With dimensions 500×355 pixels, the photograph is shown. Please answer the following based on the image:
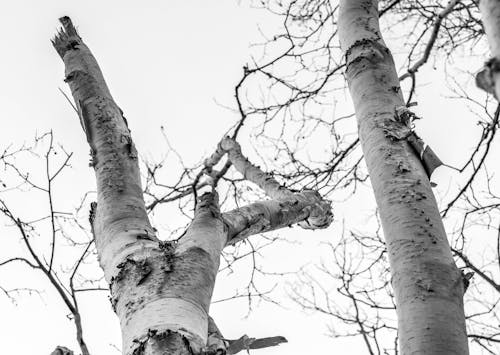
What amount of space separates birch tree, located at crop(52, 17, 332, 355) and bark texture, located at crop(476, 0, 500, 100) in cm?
86

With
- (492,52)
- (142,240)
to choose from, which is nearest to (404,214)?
(142,240)

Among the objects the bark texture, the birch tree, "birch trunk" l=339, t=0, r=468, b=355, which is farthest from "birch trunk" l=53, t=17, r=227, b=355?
the bark texture

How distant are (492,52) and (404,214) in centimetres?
104

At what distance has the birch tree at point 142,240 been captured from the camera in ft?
4.22

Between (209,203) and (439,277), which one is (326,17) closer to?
(209,203)

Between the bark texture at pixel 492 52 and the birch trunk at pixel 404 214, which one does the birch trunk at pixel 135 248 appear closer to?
the birch trunk at pixel 404 214

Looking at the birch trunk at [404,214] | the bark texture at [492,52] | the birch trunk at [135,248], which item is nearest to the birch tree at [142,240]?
the birch trunk at [135,248]

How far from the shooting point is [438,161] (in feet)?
6.09

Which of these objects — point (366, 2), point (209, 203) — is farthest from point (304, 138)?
point (209, 203)

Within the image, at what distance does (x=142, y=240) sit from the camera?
1.63 m

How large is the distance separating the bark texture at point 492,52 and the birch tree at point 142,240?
0.86 meters

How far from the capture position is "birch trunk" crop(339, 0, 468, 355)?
1.36 m

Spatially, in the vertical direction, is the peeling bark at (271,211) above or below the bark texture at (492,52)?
above

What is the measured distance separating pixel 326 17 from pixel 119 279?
3196mm
